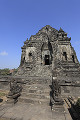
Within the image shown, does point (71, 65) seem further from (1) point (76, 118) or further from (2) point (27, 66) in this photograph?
(1) point (76, 118)

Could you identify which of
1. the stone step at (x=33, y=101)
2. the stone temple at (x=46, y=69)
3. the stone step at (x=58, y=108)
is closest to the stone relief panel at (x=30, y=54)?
the stone temple at (x=46, y=69)

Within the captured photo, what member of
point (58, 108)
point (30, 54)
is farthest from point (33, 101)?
point (30, 54)

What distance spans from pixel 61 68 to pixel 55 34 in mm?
9535

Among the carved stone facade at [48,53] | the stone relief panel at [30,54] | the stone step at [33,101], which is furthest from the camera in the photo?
the stone relief panel at [30,54]

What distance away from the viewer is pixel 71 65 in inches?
490

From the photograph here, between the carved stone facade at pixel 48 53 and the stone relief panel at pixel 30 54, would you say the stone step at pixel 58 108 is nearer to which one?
the carved stone facade at pixel 48 53

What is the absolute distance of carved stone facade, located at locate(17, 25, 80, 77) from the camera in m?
12.4

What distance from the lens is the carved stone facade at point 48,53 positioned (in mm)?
12406

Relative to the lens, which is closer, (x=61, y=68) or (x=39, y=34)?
(x=61, y=68)

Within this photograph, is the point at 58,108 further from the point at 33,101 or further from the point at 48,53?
the point at 48,53

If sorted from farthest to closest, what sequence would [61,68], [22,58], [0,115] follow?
[22,58], [61,68], [0,115]

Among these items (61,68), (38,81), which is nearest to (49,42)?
(61,68)

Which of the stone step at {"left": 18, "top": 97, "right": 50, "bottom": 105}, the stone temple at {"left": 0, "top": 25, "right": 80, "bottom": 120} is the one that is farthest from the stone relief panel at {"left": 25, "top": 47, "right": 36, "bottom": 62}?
the stone step at {"left": 18, "top": 97, "right": 50, "bottom": 105}

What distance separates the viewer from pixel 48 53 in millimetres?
16125
